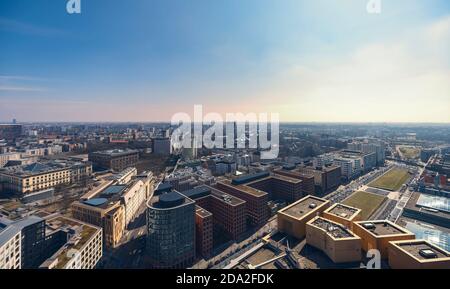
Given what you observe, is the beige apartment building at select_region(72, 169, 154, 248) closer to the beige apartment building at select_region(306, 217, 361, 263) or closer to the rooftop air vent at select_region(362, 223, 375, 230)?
the beige apartment building at select_region(306, 217, 361, 263)

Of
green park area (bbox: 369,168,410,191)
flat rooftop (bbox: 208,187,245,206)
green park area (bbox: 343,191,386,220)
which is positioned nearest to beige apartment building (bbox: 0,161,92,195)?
flat rooftop (bbox: 208,187,245,206)

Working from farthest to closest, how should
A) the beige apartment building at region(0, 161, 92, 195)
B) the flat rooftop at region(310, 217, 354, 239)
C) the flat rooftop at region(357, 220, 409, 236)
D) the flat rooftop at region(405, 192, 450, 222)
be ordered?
the beige apartment building at region(0, 161, 92, 195) < the flat rooftop at region(405, 192, 450, 222) < the flat rooftop at region(357, 220, 409, 236) < the flat rooftop at region(310, 217, 354, 239)

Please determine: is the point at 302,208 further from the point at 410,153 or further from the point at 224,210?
the point at 410,153

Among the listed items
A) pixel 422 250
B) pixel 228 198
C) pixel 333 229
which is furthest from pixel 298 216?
pixel 228 198

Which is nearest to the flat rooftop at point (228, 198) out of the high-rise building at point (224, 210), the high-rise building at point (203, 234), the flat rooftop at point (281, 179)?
the high-rise building at point (224, 210)

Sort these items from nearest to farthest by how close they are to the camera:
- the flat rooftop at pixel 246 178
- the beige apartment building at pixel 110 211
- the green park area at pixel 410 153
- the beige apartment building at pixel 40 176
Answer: the beige apartment building at pixel 110 211 → the flat rooftop at pixel 246 178 → the beige apartment building at pixel 40 176 → the green park area at pixel 410 153

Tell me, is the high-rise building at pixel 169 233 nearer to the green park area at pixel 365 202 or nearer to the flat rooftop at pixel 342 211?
the flat rooftop at pixel 342 211
